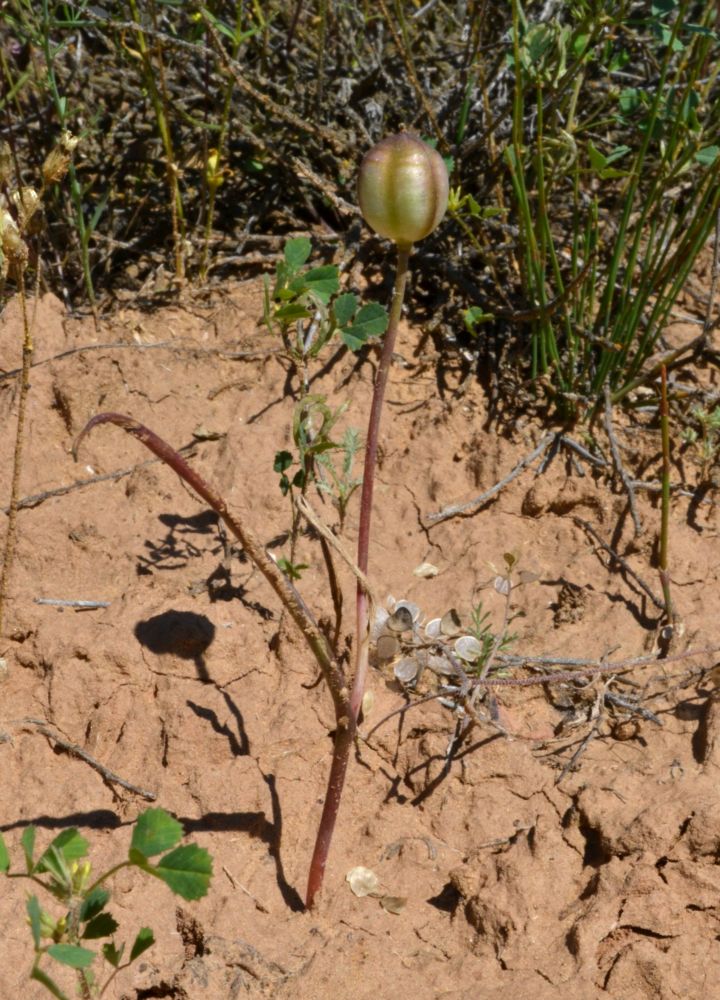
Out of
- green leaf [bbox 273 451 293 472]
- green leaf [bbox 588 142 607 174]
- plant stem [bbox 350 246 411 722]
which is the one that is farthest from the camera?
green leaf [bbox 588 142 607 174]

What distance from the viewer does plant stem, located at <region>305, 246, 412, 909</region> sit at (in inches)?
61.9

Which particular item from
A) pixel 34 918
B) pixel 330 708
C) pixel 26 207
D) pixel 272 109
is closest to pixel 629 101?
pixel 272 109

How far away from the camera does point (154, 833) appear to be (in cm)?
119

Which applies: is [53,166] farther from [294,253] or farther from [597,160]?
[597,160]

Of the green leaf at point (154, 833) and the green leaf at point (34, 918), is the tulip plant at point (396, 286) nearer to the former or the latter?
the green leaf at point (154, 833)

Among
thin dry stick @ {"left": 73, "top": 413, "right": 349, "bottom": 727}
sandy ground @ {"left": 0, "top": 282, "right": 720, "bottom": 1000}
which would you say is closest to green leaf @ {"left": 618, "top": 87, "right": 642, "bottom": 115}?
sandy ground @ {"left": 0, "top": 282, "right": 720, "bottom": 1000}

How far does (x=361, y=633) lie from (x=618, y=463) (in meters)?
0.97

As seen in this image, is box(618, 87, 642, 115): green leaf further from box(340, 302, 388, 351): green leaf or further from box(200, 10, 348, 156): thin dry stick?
box(340, 302, 388, 351): green leaf

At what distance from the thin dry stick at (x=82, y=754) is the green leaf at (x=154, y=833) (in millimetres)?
598

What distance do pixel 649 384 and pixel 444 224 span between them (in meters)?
0.67

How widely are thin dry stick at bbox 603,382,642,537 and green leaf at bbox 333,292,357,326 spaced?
0.94 meters

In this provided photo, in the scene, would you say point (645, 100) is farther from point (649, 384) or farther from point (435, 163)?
point (435, 163)

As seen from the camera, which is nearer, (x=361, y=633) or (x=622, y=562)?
(x=361, y=633)

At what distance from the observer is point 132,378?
7.98ft
